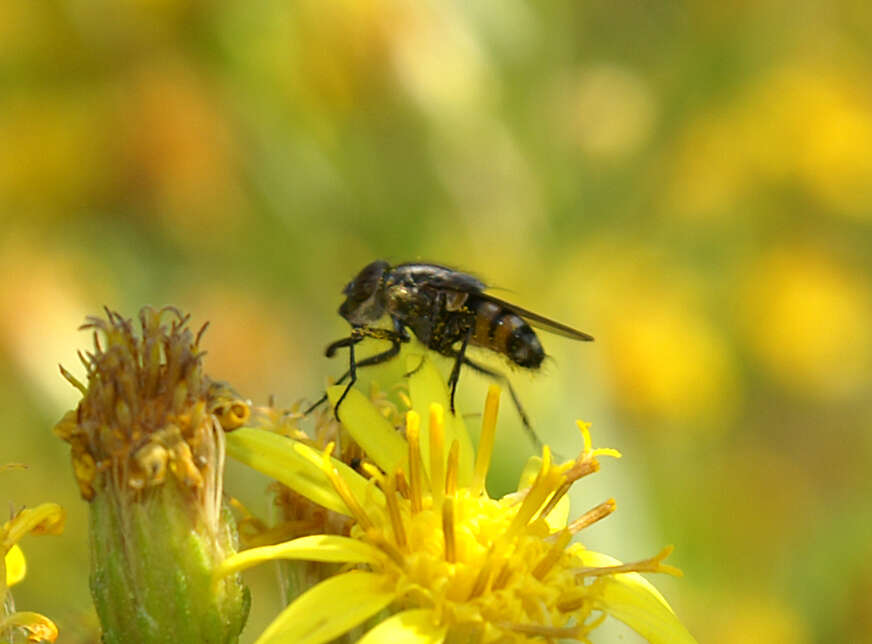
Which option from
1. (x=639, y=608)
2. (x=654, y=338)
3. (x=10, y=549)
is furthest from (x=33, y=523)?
(x=654, y=338)

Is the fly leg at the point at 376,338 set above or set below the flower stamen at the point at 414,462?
above

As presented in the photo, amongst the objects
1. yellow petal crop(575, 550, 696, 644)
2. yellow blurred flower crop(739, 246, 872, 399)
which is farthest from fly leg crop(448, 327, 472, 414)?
yellow blurred flower crop(739, 246, 872, 399)

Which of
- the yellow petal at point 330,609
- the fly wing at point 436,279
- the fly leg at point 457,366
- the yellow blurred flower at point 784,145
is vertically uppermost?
the yellow blurred flower at point 784,145

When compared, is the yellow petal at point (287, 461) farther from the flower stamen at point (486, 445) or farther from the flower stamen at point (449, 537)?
the flower stamen at point (486, 445)

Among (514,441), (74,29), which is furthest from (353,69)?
(514,441)

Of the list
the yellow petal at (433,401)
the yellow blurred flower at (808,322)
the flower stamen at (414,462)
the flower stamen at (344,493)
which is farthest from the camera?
the yellow blurred flower at (808,322)

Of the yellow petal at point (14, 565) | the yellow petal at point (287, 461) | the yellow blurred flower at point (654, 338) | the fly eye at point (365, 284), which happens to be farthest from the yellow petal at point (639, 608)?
the yellow blurred flower at point (654, 338)
